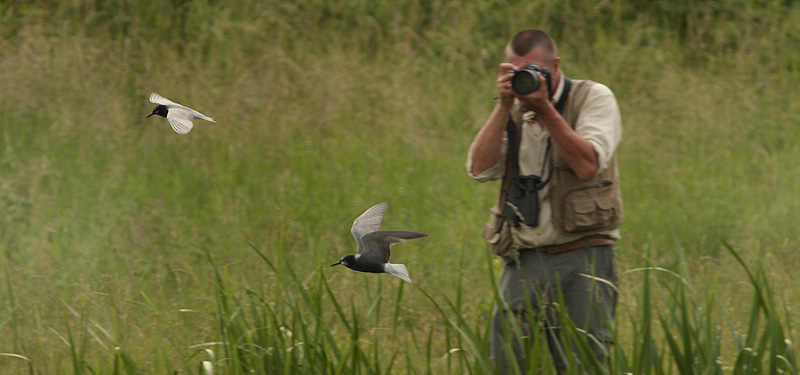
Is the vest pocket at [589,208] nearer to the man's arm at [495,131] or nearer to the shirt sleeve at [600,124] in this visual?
the shirt sleeve at [600,124]

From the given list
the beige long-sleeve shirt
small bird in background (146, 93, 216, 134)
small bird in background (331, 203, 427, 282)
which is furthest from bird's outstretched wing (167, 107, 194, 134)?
the beige long-sleeve shirt

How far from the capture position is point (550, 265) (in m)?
2.83

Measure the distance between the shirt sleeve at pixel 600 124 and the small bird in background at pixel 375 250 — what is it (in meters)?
1.89

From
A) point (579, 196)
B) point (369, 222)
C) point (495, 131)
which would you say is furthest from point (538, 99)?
point (369, 222)

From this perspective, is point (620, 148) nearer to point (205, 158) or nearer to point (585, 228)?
point (205, 158)

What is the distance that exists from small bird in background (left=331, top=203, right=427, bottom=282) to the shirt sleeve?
1.89 meters

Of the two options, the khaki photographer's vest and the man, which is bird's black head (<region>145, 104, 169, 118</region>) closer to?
the man

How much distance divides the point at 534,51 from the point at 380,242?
6.62 feet

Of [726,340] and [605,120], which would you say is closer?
[605,120]

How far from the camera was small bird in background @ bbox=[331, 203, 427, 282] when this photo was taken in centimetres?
83

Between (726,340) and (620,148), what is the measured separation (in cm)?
263

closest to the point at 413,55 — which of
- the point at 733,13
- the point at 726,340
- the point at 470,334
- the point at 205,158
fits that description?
the point at 205,158

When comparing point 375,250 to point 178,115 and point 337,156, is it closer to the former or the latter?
point 178,115

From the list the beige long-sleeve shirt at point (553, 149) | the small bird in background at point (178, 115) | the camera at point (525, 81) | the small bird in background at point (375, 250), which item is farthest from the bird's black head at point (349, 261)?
the beige long-sleeve shirt at point (553, 149)
